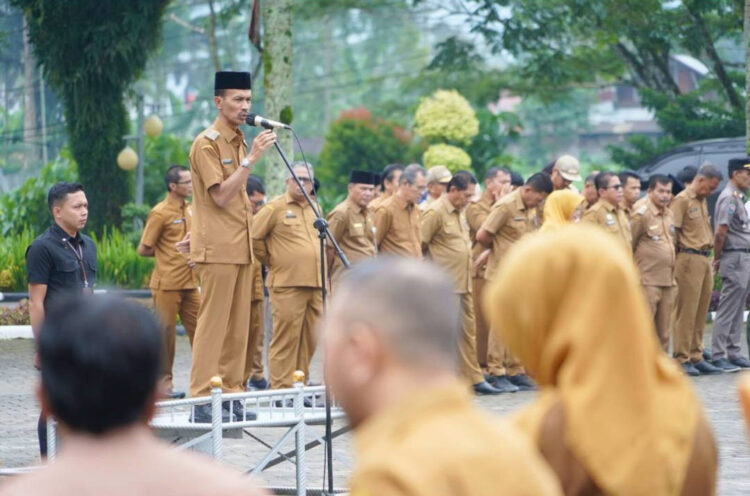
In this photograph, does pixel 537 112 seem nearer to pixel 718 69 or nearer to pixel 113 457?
pixel 718 69

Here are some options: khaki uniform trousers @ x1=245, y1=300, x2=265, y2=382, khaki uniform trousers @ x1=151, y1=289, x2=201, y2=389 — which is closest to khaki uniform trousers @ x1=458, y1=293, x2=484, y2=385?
khaki uniform trousers @ x1=245, y1=300, x2=265, y2=382

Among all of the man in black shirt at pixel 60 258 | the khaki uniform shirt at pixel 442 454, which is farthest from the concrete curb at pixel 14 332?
the khaki uniform shirt at pixel 442 454

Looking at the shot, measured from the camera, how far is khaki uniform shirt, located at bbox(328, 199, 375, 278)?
43.2 feet

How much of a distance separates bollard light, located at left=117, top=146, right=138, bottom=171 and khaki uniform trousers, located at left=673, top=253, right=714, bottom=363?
11.7 m

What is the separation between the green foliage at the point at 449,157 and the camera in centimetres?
2875

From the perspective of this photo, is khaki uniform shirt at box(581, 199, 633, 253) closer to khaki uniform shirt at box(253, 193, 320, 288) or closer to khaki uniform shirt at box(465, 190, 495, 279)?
khaki uniform shirt at box(465, 190, 495, 279)

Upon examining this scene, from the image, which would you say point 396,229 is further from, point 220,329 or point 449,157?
point 449,157

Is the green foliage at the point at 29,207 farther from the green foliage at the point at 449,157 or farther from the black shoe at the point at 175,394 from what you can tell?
the black shoe at the point at 175,394

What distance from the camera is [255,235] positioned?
479 inches

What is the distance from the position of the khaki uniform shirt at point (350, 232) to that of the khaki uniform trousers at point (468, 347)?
1.14 m

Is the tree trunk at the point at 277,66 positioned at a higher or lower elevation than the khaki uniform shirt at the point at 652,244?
higher

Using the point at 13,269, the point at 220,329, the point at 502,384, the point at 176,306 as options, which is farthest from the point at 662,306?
the point at 13,269

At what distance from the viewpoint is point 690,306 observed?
15250mm

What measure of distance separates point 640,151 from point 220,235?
19.9 metres
